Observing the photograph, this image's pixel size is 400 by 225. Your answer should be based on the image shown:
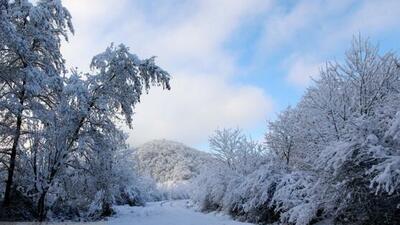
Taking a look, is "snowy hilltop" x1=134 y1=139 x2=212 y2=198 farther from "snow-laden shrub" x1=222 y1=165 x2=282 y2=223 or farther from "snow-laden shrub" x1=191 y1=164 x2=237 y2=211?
"snow-laden shrub" x1=222 y1=165 x2=282 y2=223

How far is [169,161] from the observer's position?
368 feet

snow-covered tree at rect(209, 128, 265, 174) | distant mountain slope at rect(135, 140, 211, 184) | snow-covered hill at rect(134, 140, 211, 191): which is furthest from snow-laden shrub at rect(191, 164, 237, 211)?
distant mountain slope at rect(135, 140, 211, 184)

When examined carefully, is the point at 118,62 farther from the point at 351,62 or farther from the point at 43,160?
the point at 351,62

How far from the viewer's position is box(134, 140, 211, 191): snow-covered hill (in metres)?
103

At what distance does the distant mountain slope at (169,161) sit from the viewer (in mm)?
103750

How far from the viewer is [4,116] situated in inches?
638

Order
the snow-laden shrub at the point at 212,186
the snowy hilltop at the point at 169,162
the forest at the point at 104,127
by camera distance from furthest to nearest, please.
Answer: the snowy hilltop at the point at 169,162, the snow-laden shrub at the point at 212,186, the forest at the point at 104,127

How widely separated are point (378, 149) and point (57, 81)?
1160 centimetres

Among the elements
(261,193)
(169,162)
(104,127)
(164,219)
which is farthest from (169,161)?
(104,127)

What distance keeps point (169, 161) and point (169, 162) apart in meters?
0.27

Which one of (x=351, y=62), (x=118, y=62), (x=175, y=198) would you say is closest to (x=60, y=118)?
(x=118, y=62)

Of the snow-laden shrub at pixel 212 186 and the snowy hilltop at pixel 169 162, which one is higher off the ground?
the snowy hilltop at pixel 169 162

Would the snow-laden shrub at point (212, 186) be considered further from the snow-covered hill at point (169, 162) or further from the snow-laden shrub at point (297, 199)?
the snow-covered hill at point (169, 162)

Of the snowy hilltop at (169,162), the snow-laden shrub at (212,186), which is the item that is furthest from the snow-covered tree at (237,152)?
the snowy hilltop at (169,162)
